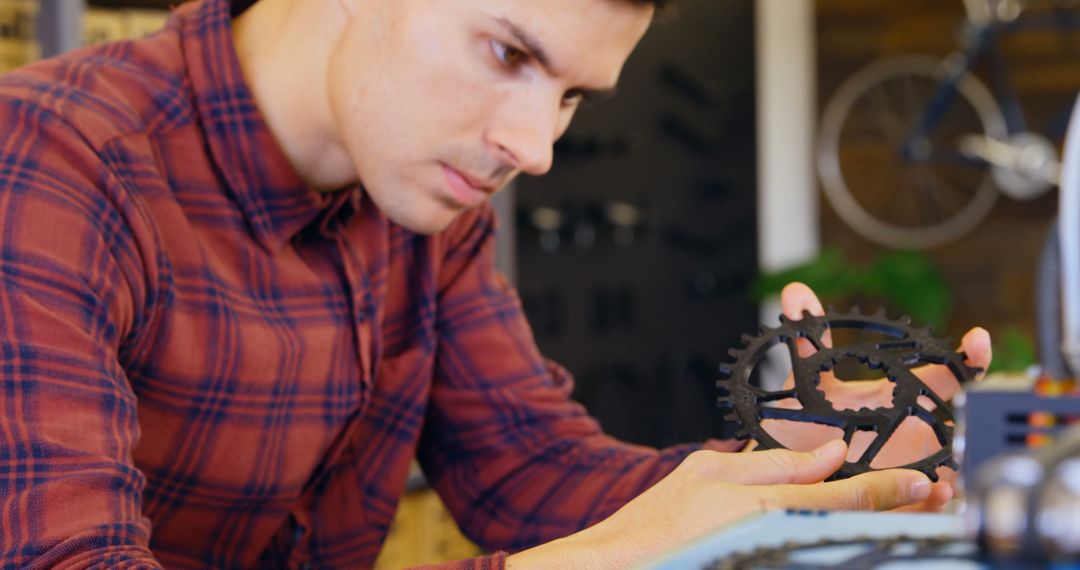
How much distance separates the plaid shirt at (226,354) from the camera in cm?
97

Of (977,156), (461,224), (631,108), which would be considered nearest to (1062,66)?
(977,156)

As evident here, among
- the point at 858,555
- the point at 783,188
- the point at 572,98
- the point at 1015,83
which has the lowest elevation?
the point at 858,555

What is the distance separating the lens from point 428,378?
147 cm

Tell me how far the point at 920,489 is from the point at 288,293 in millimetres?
721

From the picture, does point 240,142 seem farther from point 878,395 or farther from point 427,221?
point 878,395

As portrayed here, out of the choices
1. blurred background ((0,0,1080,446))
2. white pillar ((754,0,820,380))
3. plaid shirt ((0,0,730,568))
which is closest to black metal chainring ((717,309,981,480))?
plaid shirt ((0,0,730,568))

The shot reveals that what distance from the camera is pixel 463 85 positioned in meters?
1.21

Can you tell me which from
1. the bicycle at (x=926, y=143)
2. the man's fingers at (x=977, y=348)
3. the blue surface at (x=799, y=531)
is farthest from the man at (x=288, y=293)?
the bicycle at (x=926, y=143)

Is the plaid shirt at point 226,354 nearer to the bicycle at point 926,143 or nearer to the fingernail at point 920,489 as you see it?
the fingernail at point 920,489

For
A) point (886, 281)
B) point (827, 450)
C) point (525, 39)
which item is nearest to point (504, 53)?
point (525, 39)

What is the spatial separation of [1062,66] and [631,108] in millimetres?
2229

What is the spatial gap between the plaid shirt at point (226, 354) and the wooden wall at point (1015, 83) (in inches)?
196

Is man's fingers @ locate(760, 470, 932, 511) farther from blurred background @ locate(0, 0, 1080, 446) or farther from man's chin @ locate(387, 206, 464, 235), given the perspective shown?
blurred background @ locate(0, 0, 1080, 446)

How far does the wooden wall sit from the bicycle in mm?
63
